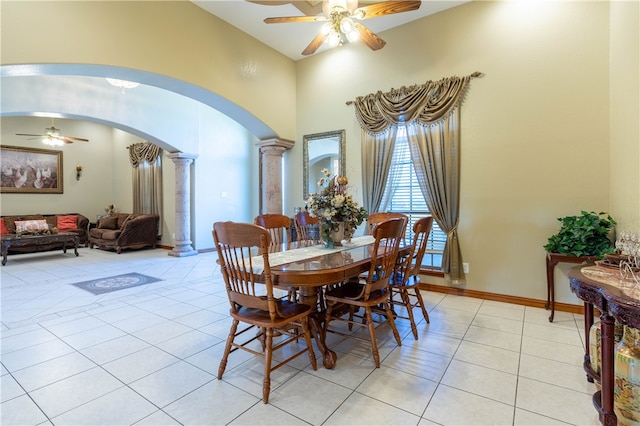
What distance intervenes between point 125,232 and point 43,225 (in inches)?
79.2

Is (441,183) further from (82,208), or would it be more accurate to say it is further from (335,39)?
(82,208)

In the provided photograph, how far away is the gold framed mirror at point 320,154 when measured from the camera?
15.3ft

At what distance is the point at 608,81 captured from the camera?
9.73 feet

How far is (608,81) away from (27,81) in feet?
25.4

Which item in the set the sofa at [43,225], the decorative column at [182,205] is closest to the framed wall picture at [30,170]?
the sofa at [43,225]

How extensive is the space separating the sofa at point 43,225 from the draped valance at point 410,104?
7.00 metres

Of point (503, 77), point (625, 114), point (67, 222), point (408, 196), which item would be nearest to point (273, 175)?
point (408, 196)

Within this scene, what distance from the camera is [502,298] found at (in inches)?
139

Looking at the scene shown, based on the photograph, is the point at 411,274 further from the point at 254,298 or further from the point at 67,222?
the point at 67,222

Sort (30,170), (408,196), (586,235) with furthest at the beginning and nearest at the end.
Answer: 1. (30,170)
2. (408,196)
3. (586,235)

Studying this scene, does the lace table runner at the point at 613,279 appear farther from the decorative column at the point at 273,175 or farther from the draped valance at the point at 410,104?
the decorative column at the point at 273,175

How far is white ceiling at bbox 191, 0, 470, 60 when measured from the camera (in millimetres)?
3711

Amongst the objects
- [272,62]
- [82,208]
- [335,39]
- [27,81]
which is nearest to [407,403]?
[335,39]

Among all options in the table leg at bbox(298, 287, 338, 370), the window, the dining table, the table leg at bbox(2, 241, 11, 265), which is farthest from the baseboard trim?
the table leg at bbox(2, 241, 11, 265)
